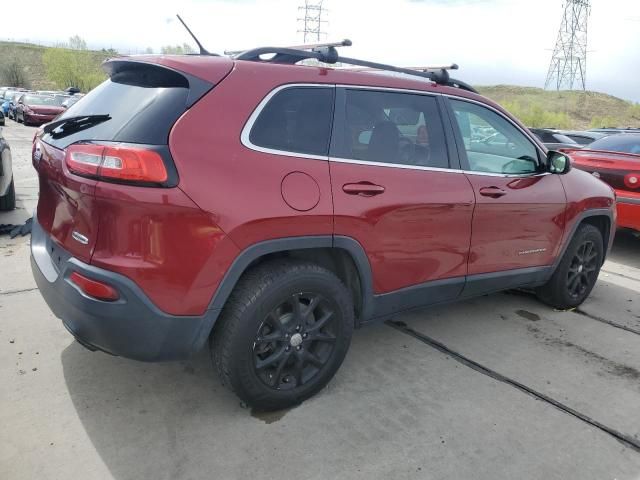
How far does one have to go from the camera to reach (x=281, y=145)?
267 cm

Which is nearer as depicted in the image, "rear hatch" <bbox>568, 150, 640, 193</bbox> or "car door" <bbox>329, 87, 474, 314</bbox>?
"car door" <bbox>329, 87, 474, 314</bbox>

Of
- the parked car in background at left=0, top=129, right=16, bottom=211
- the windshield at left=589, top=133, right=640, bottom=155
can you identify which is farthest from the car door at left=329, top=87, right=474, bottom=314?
the parked car in background at left=0, top=129, right=16, bottom=211

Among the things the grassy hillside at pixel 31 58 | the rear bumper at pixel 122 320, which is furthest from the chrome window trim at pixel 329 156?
the grassy hillside at pixel 31 58

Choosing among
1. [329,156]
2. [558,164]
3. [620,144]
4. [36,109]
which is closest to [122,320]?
[329,156]

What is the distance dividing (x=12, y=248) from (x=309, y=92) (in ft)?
13.1

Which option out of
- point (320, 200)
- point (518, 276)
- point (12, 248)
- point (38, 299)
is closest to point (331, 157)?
point (320, 200)

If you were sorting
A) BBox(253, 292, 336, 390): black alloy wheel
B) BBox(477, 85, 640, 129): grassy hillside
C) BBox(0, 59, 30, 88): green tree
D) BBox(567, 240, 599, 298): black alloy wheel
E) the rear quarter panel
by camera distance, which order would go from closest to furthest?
BBox(253, 292, 336, 390): black alloy wheel, the rear quarter panel, BBox(567, 240, 599, 298): black alloy wheel, BBox(477, 85, 640, 129): grassy hillside, BBox(0, 59, 30, 88): green tree

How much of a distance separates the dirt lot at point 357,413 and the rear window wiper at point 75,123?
140cm

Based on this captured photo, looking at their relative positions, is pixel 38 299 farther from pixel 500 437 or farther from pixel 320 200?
pixel 500 437

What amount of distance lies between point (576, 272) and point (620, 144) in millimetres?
3501

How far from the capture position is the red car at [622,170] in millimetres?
6016

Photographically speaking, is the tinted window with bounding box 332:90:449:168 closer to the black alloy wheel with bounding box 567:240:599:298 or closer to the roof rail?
the roof rail

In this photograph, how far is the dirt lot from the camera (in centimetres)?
250

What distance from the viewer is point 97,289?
2.34 metres
